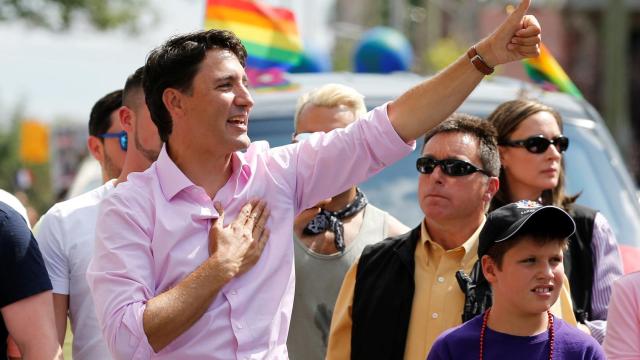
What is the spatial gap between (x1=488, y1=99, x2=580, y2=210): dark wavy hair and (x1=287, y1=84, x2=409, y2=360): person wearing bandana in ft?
1.47

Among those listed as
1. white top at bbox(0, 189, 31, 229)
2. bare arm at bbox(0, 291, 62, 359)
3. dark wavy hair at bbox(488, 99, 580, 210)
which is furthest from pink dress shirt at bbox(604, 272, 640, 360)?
white top at bbox(0, 189, 31, 229)

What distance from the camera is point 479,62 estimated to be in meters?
3.82

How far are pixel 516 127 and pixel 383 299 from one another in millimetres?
1157

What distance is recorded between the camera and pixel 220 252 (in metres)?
3.78

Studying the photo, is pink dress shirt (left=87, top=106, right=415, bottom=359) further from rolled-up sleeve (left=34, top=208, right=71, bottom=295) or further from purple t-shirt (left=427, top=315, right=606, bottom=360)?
rolled-up sleeve (left=34, top=208, right=71, bottom=295)

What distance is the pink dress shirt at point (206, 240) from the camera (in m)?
3.79

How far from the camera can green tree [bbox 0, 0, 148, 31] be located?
22359 mm

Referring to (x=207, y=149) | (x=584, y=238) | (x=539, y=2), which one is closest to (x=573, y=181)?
(x=584, y=238)

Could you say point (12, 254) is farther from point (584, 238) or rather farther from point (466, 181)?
point (584, 238)

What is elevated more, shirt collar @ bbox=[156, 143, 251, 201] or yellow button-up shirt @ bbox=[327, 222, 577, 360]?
shirt collar @ bbox=[156, 143, 251, 201]

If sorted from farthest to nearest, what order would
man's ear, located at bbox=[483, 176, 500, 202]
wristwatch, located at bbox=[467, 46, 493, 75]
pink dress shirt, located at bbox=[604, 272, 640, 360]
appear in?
1. man's ear, located at bbox=[483, 176, 500, 202]
2. pink dress shirt, located at bbox=[604, 272, 640, 360]
3. wristwatch, located at bbox=[467, 46, 493, 75]

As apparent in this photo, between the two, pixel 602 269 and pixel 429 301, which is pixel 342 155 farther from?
pixel 602 269

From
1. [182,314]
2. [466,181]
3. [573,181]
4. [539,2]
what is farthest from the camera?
[539,2]

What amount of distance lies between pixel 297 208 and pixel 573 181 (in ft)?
7.13
